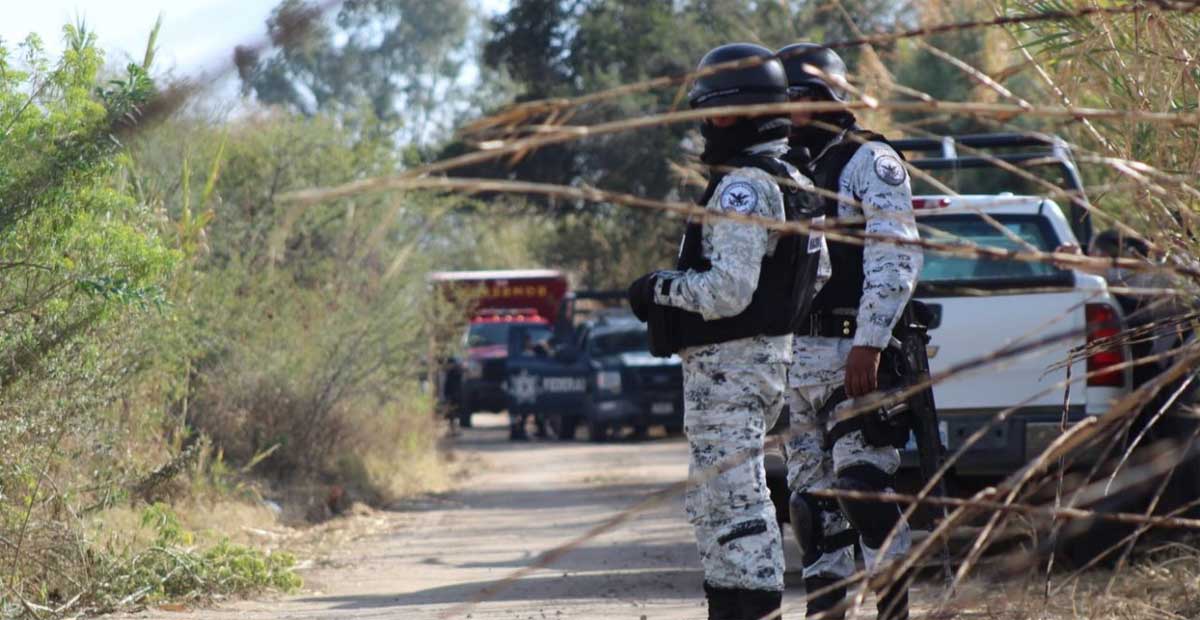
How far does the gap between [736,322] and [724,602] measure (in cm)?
84

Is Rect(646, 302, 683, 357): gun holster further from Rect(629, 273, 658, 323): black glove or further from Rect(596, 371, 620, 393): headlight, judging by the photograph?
Rect(596, 371, 620, 393): headlight

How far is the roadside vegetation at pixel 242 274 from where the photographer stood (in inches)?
174

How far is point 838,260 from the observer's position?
556 cm

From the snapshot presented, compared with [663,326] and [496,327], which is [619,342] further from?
Result: [663,326]

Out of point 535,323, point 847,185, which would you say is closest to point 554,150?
point 535,323

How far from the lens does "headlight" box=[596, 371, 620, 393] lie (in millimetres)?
21016

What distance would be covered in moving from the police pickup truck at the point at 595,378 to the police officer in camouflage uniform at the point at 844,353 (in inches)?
572

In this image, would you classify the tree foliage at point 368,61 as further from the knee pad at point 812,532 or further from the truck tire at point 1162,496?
the truck tire at point 1162,496

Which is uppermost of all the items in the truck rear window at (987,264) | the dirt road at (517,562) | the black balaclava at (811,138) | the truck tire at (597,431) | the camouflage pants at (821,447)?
the black balaclava at (811,138)

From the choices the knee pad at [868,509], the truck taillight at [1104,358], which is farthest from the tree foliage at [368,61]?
the truck taillight at [1104,358]

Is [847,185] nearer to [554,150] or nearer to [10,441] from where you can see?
[10,441]

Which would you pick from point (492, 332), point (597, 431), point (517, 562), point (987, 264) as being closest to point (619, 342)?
point (597, 431)

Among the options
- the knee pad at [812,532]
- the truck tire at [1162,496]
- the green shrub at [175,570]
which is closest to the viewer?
the knee pad at [812,532]

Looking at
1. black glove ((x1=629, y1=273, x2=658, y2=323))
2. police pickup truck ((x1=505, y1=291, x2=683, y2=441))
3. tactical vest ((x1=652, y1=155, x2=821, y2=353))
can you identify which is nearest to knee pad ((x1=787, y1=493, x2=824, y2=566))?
tactical vest ((x1=652, y1=155, x2=821, y2=353))
